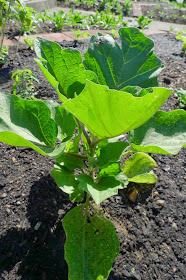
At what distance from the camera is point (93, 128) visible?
2.97 ft

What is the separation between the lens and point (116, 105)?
754mm

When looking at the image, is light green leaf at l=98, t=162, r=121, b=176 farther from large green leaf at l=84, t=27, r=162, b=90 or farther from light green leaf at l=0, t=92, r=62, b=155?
large green leaf at l=84, t=27, r=162, b=90

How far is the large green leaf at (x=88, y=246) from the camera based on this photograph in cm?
103

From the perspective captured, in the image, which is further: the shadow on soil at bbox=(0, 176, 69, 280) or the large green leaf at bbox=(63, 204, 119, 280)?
the shadow on soil at bbox=(0, 176, 69, 280)

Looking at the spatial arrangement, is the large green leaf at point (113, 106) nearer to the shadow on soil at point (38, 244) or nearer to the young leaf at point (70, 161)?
the young leaf at point (70, 161)

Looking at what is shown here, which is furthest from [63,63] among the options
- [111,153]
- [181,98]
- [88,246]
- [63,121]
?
[181,98]

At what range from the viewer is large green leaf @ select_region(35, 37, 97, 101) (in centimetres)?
105

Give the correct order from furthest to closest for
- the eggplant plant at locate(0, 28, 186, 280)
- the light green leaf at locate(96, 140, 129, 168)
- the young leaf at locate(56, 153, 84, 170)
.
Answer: the young leaf at locate(56, 153, 84, 170)
the light green leaf at locate(96, 140, 129, 168)
the eggplant plant at locate(0, 28, 186, 280)

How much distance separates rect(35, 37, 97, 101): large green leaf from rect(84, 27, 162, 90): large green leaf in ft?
0.44

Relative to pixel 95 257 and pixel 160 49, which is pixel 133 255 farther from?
pixel 160 49

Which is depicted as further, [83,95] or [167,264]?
[167,264]


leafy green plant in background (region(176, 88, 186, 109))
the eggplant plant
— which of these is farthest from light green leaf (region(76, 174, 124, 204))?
leafy green plant in background (region(176, 88, 186, 109))

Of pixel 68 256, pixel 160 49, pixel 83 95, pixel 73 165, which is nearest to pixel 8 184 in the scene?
pixel 73 165

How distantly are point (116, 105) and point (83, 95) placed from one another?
0.10 metres
